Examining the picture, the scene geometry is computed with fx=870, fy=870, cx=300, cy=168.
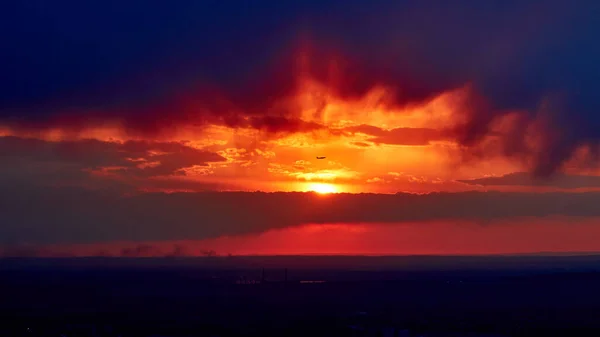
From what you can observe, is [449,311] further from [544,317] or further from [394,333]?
[394,333]

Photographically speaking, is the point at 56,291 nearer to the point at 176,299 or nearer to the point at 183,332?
the point at 176,299

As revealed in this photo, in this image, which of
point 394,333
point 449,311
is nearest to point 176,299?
point 449,311

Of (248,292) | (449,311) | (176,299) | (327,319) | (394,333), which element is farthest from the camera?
(248,292)

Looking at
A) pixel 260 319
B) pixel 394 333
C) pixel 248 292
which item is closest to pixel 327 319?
pixel 260 319

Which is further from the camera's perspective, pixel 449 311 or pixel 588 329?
pixel 449 311

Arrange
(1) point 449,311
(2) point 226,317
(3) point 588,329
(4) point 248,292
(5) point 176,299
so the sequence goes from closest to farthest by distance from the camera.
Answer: (3) point 588,329 → (2) point 226,317 → (1) point 449,311 → (5) point 176,299 → (4) point 248,292

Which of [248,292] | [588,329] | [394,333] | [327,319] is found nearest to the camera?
[394,333]

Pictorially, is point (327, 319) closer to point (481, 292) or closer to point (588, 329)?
point (588, 329)

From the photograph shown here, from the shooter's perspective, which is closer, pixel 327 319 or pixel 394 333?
pixel 394 333

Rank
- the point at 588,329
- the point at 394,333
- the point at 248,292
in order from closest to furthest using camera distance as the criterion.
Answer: the point at 394,333 < the point at 588,329 < the point at 248,292
